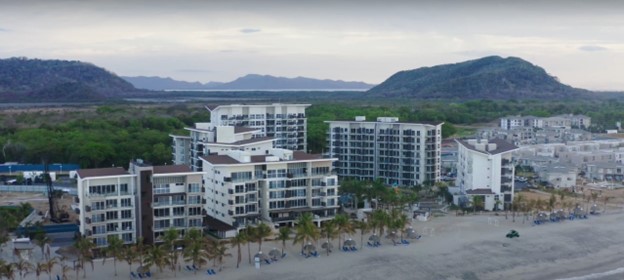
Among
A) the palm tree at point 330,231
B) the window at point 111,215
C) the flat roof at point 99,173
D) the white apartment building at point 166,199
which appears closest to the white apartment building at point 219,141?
the white apartment building at point 166,199

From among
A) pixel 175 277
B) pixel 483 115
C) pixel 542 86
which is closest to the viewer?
pixel 175 277

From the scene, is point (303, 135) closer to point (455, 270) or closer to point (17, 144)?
point (17, 144)

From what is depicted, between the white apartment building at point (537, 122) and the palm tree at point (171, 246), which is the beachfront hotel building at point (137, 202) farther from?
the white apartment building at point (537, 122)

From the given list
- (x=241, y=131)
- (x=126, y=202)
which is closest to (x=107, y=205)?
(x=126, y=202)

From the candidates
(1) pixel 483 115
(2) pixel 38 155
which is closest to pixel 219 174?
(2) pixel 38 155

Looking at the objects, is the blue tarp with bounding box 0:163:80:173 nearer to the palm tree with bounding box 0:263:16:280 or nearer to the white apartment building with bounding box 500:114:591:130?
the palm tree with bounding box 0:263:16:280

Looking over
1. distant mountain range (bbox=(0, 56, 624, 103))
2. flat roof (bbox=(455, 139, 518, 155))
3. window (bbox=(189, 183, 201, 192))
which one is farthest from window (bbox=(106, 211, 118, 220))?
distant mountain range (bbox=(0, 56, 624, 103))
